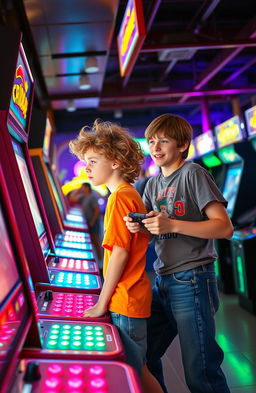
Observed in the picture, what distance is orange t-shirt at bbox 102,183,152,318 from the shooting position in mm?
1298

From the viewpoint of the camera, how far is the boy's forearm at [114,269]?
1.29 m

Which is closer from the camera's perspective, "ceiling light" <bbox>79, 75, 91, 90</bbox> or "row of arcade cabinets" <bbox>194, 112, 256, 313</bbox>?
"row of arcade cabinets" <bbox>194, 112, 256, 313</bbox>

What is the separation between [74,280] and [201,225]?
1.74 ft

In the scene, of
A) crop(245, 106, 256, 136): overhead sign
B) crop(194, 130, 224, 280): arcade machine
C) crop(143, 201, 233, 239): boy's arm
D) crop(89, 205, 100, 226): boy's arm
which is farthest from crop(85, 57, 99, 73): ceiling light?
crop(143, 201, 233, 239): boy's arm

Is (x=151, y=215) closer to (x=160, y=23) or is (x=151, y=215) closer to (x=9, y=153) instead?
(x=9, y=153)

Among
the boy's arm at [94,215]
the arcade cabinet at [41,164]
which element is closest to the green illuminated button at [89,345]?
the arcade cabinet at [41,164]

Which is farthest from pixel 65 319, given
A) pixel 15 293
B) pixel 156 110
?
pixel 156 110

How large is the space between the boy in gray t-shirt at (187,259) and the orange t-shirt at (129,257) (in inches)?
2.8

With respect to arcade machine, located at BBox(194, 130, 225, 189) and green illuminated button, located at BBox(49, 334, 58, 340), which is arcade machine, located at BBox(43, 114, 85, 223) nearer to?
arcade machine, located at BBox(194, 130, 225, 189)

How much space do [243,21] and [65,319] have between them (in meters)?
7.25

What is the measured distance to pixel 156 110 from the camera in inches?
518

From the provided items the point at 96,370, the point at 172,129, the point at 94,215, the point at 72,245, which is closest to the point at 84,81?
the point at 94,215

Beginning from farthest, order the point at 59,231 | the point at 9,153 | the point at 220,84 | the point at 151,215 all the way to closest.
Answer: the point at 220,84
the point at 59,231
the point at 9,153
the point at 151,215

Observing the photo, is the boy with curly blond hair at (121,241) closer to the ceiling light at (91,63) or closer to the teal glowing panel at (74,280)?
the teal glowing panel at (74,280)
